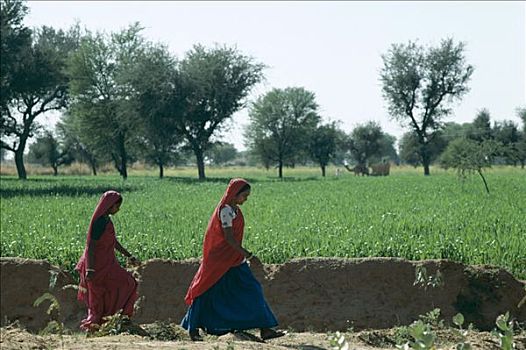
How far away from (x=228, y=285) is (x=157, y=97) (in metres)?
43.8

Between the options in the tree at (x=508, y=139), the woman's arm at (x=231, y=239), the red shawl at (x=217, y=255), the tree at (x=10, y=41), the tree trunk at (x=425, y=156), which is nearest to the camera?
the woman's arm at (x=231, y=239)

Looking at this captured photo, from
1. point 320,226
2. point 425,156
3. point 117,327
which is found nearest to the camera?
point 117,327

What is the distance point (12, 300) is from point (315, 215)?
8201 mm

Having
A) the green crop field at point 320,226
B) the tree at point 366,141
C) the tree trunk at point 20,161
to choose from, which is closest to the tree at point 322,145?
the tree at point 366,141

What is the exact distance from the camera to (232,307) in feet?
26.6

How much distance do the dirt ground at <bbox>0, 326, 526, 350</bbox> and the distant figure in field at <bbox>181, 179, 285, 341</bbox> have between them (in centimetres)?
18

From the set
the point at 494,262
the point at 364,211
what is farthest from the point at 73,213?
the point at 494,262

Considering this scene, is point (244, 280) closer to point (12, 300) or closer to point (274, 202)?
point (12, 300)

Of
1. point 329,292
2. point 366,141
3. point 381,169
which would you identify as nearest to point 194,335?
point 329,292

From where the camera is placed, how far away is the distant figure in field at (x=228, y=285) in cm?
802

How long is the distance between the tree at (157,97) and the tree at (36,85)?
Result: 470cm

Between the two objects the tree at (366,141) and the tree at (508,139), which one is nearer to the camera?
the tree at (508,139)

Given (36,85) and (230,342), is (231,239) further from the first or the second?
(36,85)

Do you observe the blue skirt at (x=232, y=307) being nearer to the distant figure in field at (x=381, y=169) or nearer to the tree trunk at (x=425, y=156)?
the tree trunk at (x=425, y=156)
